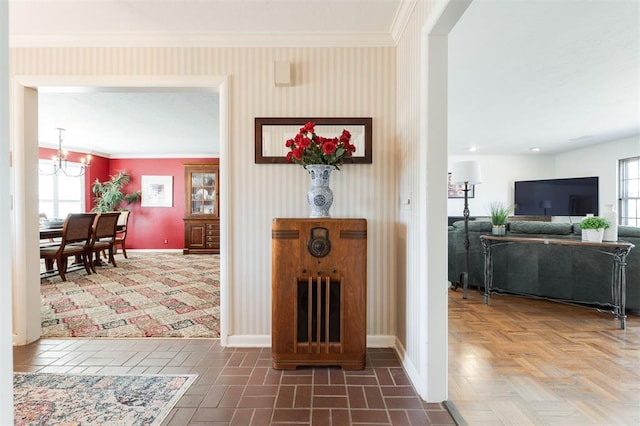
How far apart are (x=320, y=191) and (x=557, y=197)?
290 inches

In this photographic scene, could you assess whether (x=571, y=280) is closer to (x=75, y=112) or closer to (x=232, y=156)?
(x=232, y=156)

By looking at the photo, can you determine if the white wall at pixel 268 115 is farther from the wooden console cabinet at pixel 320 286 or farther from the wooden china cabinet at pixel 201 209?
the wooden china cabinet at pixel 201 209

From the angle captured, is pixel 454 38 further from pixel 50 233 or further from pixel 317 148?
pixel 50 233

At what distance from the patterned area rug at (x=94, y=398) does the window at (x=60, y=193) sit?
5.88 metres

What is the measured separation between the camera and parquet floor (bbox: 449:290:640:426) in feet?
5.41

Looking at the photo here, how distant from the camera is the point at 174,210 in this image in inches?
297

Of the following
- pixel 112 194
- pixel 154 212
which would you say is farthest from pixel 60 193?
pixel 154 212

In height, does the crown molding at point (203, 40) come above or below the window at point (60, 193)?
above

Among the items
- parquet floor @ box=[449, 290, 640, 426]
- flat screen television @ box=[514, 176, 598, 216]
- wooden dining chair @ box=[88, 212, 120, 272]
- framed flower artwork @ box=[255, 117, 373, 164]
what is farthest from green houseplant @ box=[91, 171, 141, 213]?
flat screen television @ box=[514, 176, 598, 216]

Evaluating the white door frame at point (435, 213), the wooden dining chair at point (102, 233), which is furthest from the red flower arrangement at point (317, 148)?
the wooden dining chair at point (102, 233)

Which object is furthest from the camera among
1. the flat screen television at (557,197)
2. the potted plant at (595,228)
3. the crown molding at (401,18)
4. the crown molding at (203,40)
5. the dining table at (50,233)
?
the flat screen television at (557,197)

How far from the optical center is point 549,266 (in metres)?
3.46

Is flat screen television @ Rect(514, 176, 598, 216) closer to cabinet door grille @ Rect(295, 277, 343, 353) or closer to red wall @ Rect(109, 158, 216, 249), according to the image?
cabinet door grille @ Rect(295, 277, 343, 353)

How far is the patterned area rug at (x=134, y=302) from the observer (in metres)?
2.76
